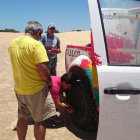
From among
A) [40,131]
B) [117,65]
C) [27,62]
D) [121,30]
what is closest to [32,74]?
[27,62]

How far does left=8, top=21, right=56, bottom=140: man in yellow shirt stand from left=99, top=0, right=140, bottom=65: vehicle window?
738mm

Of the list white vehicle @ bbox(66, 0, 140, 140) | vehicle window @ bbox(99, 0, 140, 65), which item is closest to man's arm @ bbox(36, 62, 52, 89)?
white vehicle @ bbox(66, 0, 140, 140)

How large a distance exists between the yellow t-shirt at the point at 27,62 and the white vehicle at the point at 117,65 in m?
0.63

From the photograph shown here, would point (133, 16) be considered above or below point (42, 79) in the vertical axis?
above

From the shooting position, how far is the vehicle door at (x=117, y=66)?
211cm

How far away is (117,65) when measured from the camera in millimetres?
2174

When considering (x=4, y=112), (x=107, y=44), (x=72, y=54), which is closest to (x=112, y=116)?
(x=107, y=44)

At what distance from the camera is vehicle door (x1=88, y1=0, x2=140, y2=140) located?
211 cm

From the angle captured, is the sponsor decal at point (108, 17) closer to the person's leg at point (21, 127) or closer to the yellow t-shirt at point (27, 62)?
the yellow t-shirt at point (27, 62)

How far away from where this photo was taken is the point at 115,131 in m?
2.17

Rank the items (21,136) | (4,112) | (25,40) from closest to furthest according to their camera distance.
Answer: (25,40)
(21,136)
(4,112)

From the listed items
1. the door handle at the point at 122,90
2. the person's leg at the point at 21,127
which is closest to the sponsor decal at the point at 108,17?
the door handle at the point at 122,90

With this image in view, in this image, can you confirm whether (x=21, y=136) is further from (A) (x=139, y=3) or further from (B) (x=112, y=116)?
(A) (x=139, y=3)

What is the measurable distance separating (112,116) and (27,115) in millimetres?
1203
